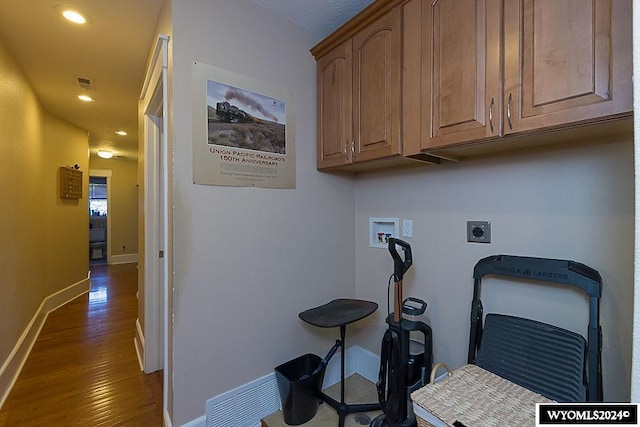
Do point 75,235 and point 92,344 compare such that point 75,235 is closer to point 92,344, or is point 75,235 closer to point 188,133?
point 92,344

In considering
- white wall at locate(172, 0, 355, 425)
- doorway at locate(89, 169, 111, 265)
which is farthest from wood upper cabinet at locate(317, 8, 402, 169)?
doorway at locate(89, 169, 111, 265)

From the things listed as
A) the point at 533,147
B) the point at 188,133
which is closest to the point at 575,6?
the point at 533,147

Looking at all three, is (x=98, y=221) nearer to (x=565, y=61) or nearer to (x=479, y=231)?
(x=479, y=231)

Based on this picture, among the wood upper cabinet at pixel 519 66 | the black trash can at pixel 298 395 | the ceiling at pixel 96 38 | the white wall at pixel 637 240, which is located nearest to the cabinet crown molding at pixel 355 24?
the ceiling at pixel 96 38

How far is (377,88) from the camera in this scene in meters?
1.63

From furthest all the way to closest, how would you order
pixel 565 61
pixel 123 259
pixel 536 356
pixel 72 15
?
pixel 123 259 < pixel 72 15 < pixel 536 356 < pixel 565 61

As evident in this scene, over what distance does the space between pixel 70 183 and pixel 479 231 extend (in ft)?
16.8

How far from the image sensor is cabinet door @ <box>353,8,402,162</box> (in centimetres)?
153

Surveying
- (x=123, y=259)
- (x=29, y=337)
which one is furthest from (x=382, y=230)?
(x=123, y=259)

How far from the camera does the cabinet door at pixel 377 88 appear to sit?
5.01ft

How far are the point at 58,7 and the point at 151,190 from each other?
119cm

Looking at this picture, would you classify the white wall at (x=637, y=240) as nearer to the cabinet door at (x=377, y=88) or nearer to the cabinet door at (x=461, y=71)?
the cabinet door at (x=461, y=71)

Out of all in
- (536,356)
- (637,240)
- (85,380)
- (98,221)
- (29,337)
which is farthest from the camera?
(98,221)

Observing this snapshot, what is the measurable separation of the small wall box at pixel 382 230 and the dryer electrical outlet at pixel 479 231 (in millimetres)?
466
